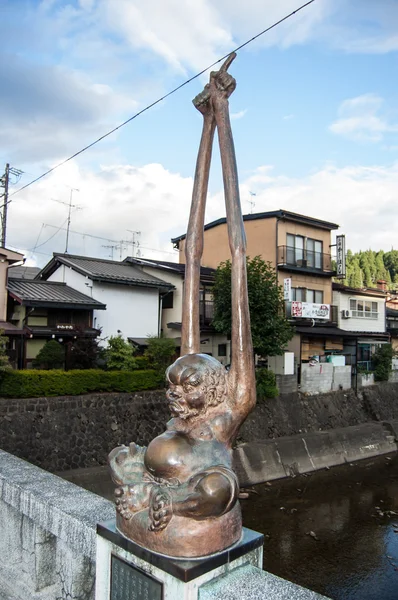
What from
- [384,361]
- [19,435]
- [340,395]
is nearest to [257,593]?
[19,435]

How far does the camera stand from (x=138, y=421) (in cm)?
1561

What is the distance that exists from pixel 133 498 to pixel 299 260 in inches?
1007

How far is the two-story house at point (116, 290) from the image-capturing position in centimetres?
2091

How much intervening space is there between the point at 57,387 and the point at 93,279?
24.1 feet

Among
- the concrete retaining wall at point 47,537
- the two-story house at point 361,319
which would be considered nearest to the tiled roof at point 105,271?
the two-story house at point 361,319

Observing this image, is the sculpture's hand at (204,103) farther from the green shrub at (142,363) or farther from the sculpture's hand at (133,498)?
the green shrub at (142,363)

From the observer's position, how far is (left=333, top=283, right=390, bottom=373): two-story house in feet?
92.7

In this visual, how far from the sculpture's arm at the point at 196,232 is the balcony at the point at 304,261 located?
22.9 metres

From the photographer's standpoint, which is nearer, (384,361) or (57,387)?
(57,387)

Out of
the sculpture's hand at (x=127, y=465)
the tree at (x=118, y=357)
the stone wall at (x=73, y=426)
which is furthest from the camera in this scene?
the tree at (x=118, y=357)

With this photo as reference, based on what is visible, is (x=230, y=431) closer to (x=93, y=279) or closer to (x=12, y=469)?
(x=12, y=469)

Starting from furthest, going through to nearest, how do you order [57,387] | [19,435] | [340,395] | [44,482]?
[340,395], [57,387], [19,435], [44,482]

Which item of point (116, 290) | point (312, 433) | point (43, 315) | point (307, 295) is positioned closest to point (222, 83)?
point (312, 433)

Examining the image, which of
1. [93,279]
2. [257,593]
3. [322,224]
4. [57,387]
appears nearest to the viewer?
[257,593]
